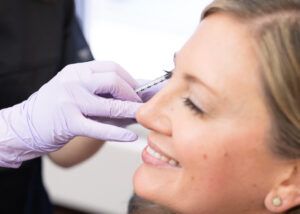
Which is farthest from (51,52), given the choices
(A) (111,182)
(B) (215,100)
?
(A) (111,182)

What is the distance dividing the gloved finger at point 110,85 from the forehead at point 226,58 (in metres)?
0.21

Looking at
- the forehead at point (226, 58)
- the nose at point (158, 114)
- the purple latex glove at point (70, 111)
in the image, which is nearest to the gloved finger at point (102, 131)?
the purple latex glove at point (70, 111)

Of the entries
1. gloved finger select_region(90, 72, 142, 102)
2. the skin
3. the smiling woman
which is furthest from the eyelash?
the skin

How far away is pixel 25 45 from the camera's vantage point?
51.2 inches

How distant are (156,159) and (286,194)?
249mm

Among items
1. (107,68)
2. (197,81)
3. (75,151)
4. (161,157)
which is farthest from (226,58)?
(75,151)

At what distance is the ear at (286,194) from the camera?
0.94 metres

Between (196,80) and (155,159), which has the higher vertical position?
(196,80)

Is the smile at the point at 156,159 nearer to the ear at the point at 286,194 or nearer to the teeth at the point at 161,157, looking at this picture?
the teeth at the point at 161,157

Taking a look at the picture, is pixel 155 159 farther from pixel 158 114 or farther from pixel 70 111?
pixel 70 111

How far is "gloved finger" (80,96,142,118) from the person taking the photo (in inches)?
42.2

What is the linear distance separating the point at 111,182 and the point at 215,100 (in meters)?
1.46

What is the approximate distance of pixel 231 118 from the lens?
3.00 feet

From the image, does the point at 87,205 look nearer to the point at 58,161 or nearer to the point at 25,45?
the point at 58,161
